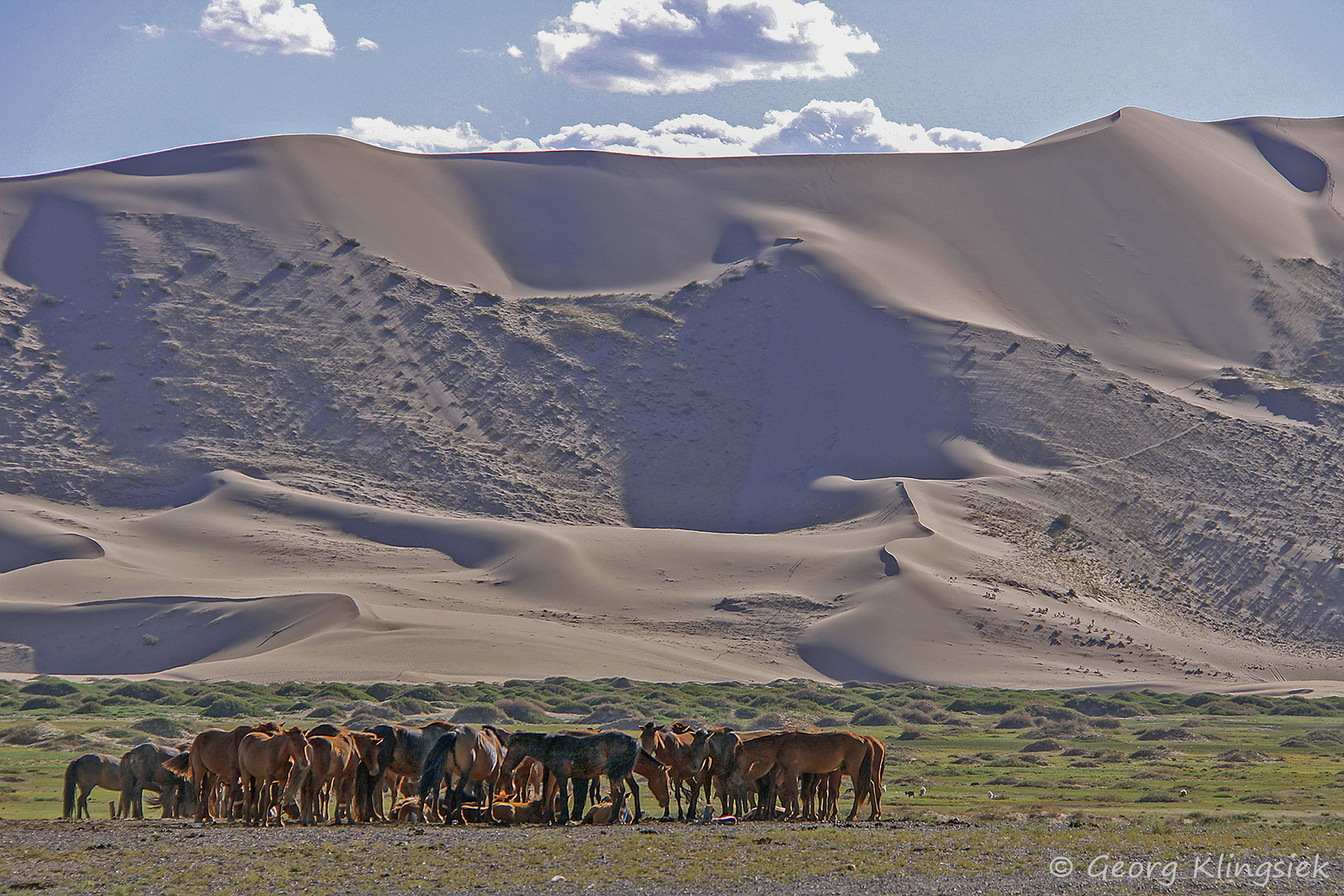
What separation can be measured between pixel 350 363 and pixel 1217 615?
47.0m

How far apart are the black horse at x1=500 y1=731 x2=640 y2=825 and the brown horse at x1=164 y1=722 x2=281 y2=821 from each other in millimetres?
3120

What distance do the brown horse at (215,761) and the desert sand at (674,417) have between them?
29104 millimetres

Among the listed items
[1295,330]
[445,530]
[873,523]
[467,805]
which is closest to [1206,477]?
[873,523]

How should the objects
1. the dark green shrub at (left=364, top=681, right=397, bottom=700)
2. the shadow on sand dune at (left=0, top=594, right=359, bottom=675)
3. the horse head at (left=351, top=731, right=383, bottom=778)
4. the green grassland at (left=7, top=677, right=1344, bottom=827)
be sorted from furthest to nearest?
the shadow on sand dune at (left=0, top=594, right=359, bottom=675)
the dark green shrub at (left=364, top=681, right=397, bottom=700)
the green grassland at (left=7, top=677, right=1344, bottom=827)
the horse head at (left=351, top=731, right=383, bottom=778)

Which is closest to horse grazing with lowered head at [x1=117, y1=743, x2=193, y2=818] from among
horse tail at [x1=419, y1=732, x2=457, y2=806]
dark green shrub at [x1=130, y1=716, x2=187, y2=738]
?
horse tail at [x1=419, y1=732, x2=457, y2=806]

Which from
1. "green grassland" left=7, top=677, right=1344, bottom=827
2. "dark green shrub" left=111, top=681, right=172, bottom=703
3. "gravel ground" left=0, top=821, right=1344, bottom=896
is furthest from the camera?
"dark green shrub" left=111, top=681, right=172, bottom=703

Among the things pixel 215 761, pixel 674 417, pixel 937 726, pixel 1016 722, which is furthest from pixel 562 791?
pixel 674 417

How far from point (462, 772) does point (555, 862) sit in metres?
3.19

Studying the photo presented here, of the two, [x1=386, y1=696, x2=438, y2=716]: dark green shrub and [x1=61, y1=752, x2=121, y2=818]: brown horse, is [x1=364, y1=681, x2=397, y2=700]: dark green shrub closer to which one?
[x1=386, y1=696, x2=438, y2=716]: dark green shrub

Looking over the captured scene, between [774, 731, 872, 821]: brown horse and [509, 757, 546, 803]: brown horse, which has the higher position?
[774, 731, 872, 821]: brown horse

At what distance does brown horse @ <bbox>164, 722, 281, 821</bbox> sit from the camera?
1631cm

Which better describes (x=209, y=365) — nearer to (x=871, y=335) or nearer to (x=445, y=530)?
(x=445, y=530)

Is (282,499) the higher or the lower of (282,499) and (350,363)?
the lower

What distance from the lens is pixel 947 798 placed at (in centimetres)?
1998
